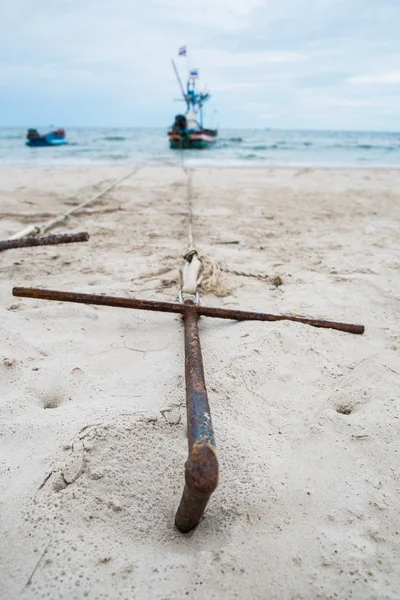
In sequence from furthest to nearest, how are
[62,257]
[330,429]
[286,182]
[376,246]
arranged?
[286,182]
[376,246]
[62,257]
[330,429]

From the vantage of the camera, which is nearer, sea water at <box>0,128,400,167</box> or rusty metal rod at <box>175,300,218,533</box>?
rusty metal rod at <box>175,300,218,533</box>

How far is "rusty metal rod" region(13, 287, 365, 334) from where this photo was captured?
210cm

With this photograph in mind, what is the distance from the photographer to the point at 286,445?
1415 millimetres

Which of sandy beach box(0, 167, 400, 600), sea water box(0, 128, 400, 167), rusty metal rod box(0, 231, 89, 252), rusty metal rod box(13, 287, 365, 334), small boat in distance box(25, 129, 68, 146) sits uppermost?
small boat in distance box(25, 129, 68, 146)

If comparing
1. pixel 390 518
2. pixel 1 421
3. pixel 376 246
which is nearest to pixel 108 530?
pixel 1 421

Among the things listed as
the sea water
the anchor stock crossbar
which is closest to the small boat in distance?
the sea water

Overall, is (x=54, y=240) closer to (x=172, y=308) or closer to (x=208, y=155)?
(x=172, y=308)

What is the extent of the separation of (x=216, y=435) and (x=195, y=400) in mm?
283

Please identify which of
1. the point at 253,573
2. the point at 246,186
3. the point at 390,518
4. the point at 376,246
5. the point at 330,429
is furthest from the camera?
the point at 246,186

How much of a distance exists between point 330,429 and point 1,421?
1.25 metres

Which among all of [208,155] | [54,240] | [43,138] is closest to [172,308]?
[54,240]

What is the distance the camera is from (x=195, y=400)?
1199mm

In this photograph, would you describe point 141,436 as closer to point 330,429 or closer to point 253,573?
point 253,573

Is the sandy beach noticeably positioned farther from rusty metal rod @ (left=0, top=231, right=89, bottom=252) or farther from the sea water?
the sea water
